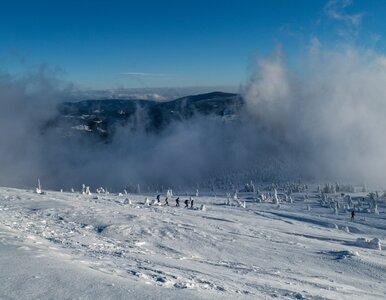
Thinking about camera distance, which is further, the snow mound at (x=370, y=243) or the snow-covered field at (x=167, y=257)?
the snow mound at (x=370, y=243)

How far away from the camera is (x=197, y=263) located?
776 inches

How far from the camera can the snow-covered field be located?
12016mm

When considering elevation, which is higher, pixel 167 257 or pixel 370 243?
pixel 167 257

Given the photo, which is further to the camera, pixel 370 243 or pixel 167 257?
pixel 370 243

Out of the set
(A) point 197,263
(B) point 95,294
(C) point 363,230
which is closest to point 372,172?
(C) point 363,230

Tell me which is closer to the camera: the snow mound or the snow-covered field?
the snow-covered field

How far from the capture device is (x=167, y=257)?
2042 cm

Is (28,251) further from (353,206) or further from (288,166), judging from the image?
(288,166)

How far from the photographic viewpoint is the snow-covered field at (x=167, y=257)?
12.0 metres

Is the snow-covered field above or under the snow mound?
above

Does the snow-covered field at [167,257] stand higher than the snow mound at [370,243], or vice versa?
the snow-covered field at [167,257]

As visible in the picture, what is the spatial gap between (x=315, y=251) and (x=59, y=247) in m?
15.8

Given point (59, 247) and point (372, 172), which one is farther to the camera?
point (372, 172)

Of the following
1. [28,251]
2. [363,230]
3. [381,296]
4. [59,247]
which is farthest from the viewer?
[363,230]
